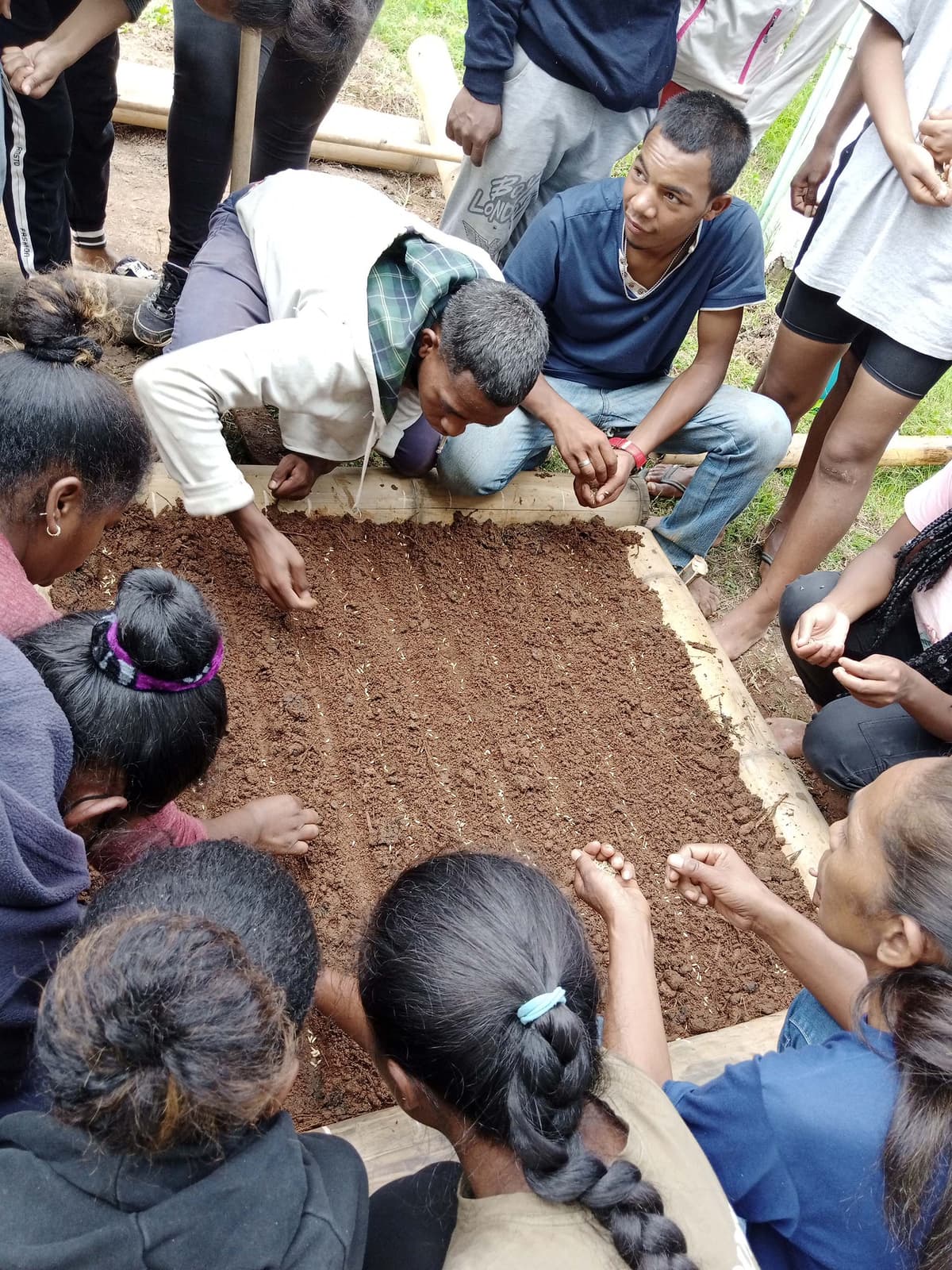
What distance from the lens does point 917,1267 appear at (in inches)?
42.9

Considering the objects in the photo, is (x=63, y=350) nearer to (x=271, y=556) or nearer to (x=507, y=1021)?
(x=271, y=556)

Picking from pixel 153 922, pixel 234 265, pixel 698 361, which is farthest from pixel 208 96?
pixel 153 922

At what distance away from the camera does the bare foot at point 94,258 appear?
3.21 meters

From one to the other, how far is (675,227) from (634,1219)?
229 cm

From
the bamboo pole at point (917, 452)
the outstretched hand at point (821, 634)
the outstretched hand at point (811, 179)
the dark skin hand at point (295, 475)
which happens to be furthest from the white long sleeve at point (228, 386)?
the bamboo pole at point (917, 452)

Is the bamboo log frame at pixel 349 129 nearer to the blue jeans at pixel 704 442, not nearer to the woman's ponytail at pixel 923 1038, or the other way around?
the blue jeans at pixel 704 442

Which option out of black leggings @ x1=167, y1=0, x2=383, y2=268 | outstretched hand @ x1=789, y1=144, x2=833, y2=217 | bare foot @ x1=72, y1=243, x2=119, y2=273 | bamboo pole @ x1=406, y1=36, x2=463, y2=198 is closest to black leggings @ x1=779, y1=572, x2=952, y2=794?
outstretched hand @ x1=789, y1=144, x2=833, y2=217

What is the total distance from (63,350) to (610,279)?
1637 millimetres

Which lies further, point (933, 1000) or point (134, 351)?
point (134, 351)

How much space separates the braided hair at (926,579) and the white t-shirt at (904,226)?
496mm

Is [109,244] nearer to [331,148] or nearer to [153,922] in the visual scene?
[331,148]

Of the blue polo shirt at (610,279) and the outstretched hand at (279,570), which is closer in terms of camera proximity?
the outstretched hand at (279,570)

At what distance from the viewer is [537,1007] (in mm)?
1055

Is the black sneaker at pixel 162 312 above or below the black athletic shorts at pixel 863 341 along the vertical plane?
below
